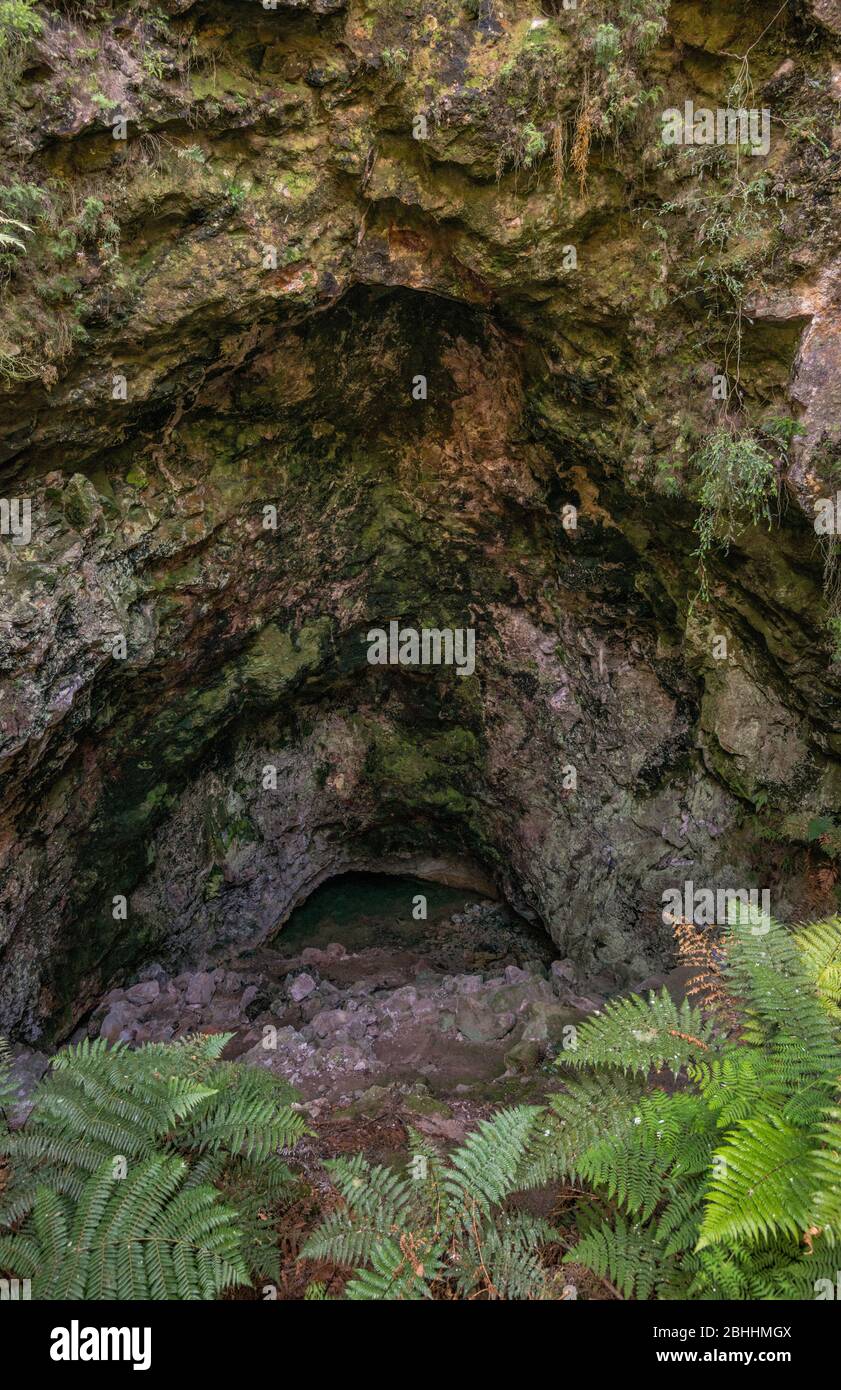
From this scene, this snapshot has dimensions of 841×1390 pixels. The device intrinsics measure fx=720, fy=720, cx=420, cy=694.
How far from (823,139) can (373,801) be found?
803 centimetres

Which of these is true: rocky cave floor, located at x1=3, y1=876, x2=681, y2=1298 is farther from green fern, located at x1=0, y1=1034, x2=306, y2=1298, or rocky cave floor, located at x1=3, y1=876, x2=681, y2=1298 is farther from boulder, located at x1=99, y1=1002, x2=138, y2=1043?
green fern, located at x1=0, y1=1034, x2=306, y2=1298

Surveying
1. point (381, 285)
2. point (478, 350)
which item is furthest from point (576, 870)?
point (381, 285)

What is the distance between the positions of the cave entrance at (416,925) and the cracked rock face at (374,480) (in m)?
1.01

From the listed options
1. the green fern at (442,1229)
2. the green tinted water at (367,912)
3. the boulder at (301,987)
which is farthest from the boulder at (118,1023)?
the green fern at (442,1229)

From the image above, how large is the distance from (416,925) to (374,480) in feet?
20.9

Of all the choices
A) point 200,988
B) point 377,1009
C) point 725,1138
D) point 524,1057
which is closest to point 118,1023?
point 200,988

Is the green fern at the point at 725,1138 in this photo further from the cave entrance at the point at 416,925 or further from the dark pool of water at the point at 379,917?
the dark pool of water at the point at 379,917

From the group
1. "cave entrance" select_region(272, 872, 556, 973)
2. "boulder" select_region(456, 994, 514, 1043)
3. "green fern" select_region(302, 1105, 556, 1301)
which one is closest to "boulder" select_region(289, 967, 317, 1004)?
"cave entrance" select_region(272, 872, 556, 973)

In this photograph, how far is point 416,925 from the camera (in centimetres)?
1045

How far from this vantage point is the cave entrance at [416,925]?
967cm

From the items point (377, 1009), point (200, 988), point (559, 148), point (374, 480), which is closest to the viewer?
point (559, 148)

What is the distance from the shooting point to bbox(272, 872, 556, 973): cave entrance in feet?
31.7

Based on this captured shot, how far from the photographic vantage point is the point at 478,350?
20.3ft

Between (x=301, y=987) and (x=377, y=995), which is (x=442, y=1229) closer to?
(x=377, y=995)
